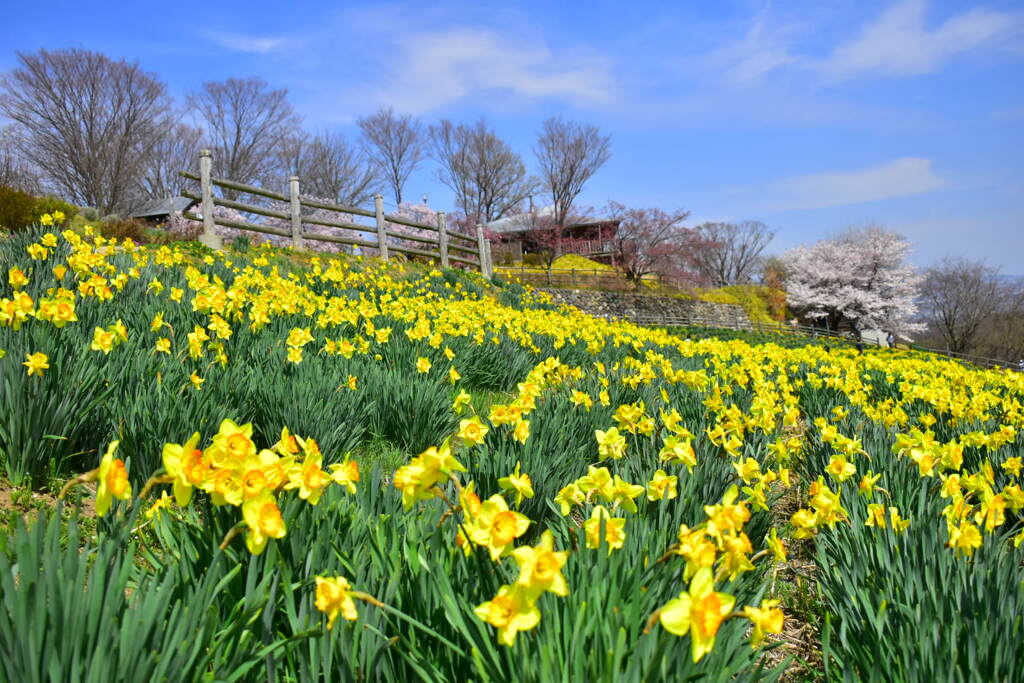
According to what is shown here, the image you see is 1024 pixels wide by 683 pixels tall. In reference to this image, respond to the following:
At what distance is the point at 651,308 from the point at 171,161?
29028 mm

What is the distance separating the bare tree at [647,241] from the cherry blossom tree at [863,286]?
13.8 metres

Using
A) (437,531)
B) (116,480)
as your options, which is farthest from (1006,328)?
(116,480)

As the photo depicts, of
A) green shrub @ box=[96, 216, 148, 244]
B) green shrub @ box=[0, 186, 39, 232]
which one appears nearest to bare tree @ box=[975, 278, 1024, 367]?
green shrub @ box=[96, 216, 148, 244]

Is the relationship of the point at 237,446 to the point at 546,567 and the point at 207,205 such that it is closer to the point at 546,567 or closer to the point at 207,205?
the point at 546,567

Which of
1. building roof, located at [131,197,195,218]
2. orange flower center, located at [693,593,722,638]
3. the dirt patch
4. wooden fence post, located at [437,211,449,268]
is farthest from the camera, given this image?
building roof, located at [131,197,195,218]

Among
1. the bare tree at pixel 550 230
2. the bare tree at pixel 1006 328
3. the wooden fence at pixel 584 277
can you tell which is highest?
the bare tree at pixel 550 230

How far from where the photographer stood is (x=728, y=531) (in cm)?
105

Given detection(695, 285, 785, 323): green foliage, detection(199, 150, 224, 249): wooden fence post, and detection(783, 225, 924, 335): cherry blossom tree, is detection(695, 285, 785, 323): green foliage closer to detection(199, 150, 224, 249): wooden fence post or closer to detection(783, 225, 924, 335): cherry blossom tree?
detection(783, 225, 924, 335): cherry blossom tree

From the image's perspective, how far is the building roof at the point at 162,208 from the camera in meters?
27.2

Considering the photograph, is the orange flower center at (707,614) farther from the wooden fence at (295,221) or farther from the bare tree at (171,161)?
the bare tree at (171,161)

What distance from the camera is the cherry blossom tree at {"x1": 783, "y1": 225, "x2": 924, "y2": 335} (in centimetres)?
3541

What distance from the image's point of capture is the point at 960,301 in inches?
1384

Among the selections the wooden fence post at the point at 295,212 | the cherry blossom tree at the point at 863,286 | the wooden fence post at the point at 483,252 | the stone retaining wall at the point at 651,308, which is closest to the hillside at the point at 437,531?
the wooden fence post at the point at 295,212

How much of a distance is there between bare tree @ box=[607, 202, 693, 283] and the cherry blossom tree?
543 inches
